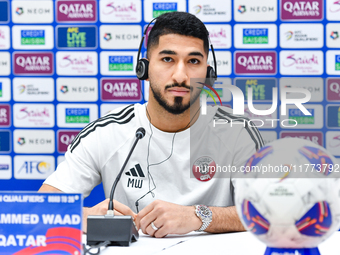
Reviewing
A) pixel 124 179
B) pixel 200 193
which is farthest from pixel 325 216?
pixel 124 179

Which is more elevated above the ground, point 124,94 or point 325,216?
point 124,94

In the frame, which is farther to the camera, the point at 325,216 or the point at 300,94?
the point at 300,94

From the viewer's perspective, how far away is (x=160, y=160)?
119cm

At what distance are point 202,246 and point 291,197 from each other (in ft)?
1.10

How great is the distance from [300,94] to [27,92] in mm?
1585

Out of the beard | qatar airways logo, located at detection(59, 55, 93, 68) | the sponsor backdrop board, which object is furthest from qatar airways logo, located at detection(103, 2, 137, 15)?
the beard

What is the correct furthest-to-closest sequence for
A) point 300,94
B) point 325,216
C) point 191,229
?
point 300,94, point 191,229, point 325,216

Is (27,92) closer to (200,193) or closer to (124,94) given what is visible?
(124,94)

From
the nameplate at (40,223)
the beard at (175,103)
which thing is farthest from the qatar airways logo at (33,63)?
the nameplate at (40,223)

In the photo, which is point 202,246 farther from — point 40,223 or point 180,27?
point 180,27

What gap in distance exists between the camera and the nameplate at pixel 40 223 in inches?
22.8

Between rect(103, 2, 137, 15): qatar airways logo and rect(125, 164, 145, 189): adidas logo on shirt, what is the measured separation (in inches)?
42.7

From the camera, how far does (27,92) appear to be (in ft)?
6.44

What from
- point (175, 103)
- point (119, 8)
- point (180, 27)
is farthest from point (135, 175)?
point (119, 8)
